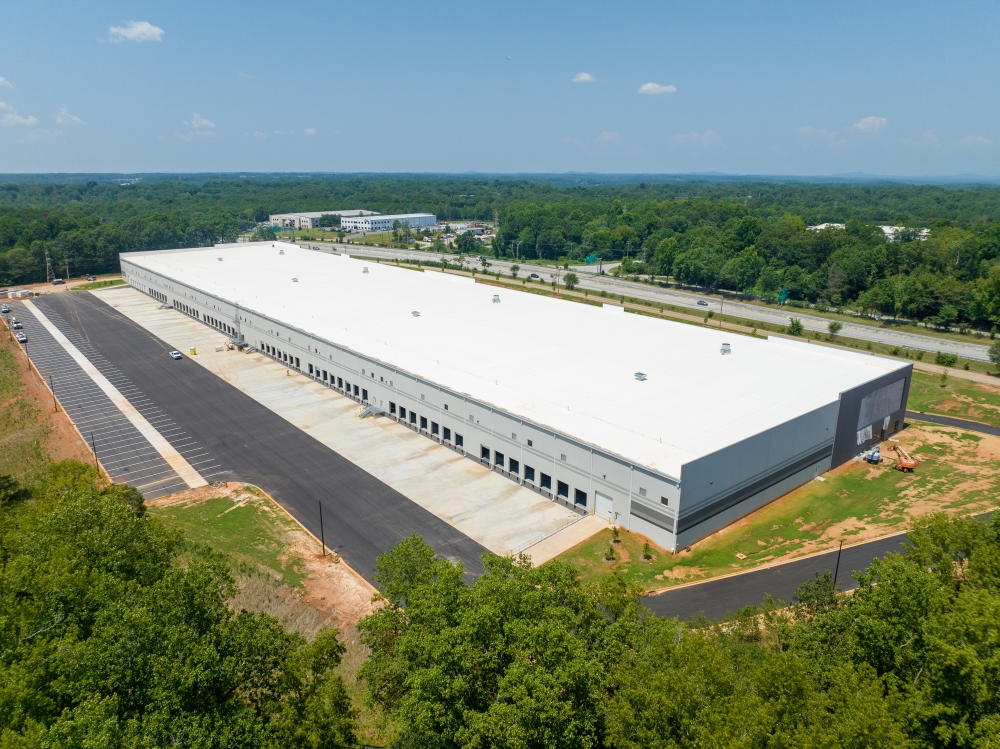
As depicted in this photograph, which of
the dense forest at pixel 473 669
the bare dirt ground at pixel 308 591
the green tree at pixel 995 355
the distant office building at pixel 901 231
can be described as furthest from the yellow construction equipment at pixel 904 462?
the distant office building at pixel 901 231

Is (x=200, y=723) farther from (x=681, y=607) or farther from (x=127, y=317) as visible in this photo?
(x=127, y=317)

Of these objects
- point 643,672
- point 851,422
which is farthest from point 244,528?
point 851,422

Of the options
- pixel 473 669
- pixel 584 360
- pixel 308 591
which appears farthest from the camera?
pixel 584 360

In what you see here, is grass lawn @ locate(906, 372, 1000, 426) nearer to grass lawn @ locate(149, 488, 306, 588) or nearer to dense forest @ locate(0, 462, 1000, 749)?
dense forest @ locate(0, 462, 1000, 749)

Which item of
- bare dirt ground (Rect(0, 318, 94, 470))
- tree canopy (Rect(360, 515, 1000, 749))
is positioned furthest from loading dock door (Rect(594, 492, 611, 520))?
bare dirt ground (Rect(0, 318, 94, 470))

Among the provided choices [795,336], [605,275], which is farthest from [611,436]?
[605,275]

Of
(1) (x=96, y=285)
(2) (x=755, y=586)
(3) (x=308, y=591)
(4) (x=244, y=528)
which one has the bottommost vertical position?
(2) (x=755, y=586)

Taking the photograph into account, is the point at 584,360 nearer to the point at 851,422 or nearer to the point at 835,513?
the point at 851,422
